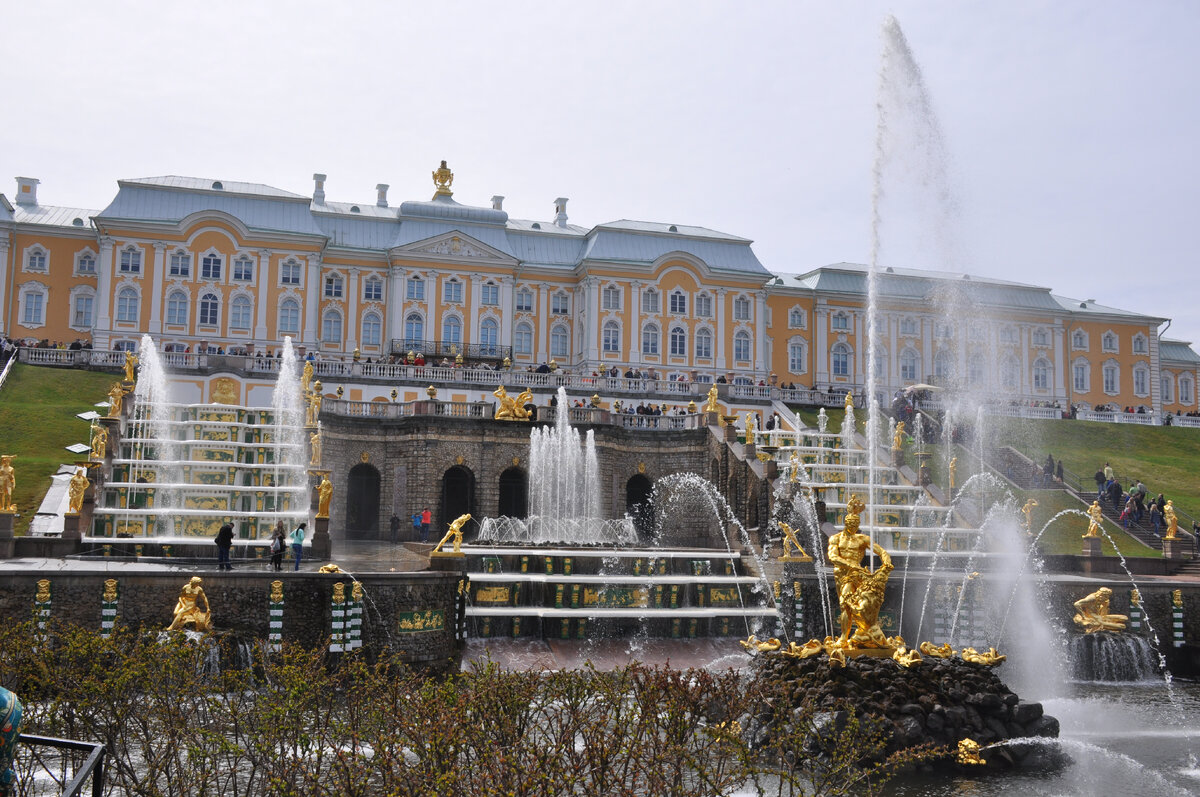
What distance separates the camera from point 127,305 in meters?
57.4

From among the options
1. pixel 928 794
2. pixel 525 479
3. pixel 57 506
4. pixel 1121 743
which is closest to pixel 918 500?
pixel 525 479

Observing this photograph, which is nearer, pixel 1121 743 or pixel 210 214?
pixel 1121 743

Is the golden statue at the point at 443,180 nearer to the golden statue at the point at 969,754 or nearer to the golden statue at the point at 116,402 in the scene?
the golden statue at the point at 116,402

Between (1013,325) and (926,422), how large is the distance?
27.9m

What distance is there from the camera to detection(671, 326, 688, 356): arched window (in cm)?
6359

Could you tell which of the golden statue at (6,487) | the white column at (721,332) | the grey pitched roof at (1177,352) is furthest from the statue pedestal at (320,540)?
the grey pitched roof at (1177,352)

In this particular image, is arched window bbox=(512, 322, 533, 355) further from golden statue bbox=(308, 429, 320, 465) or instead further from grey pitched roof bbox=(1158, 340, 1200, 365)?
grey pitched roof bbox=(1158, 340, 1200, 365)

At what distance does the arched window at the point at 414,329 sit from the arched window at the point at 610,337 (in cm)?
1015

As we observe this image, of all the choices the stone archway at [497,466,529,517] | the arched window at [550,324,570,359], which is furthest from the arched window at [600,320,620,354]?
the stone archway at [497,466,529,517]

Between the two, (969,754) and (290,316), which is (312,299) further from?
(969,754)

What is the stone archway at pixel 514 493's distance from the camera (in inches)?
1620

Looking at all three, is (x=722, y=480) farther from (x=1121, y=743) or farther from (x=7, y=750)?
(x=7, y=750)

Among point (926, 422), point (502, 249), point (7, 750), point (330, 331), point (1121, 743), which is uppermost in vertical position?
point (502, 249)

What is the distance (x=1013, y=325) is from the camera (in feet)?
240
